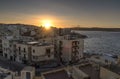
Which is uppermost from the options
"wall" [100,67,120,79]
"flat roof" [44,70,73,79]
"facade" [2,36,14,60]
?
"wall" [100,67,120,79]

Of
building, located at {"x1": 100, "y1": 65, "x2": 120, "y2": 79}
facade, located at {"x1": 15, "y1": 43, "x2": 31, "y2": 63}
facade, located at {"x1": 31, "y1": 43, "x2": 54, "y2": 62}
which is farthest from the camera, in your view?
facade, located at {"x1": 15, "y1": 43, "x2": 31, "y2": 63}

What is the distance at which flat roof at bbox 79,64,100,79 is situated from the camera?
17.9 m

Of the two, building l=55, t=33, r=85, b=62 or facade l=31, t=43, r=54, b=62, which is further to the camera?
building l=55, t=33, r=85, b=62

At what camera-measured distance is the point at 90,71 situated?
62.5 feet

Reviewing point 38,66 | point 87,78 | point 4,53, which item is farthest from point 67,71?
point 4,53

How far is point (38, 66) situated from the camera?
39.7 m

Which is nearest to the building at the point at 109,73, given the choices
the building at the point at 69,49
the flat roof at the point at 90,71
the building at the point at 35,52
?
the flat roof at the point at 90,71

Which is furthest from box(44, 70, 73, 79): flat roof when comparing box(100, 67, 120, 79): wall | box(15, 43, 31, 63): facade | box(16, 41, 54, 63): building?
box(15, 43, 31, 63): facade

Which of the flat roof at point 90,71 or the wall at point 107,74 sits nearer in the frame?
the wall at point 107,74

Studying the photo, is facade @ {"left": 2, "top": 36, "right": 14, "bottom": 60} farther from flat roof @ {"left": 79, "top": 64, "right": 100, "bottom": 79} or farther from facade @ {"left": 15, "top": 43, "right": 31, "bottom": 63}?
flat roof @ {"left": 79, "top": 64, "right": 100, "bottom": 79}

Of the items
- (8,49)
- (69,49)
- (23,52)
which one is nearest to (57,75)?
(23,52)

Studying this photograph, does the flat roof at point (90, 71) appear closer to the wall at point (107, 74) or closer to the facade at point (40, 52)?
the wall at point (107, 74)

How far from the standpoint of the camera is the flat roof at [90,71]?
17.9 m

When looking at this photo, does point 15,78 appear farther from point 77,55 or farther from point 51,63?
point 77,55
